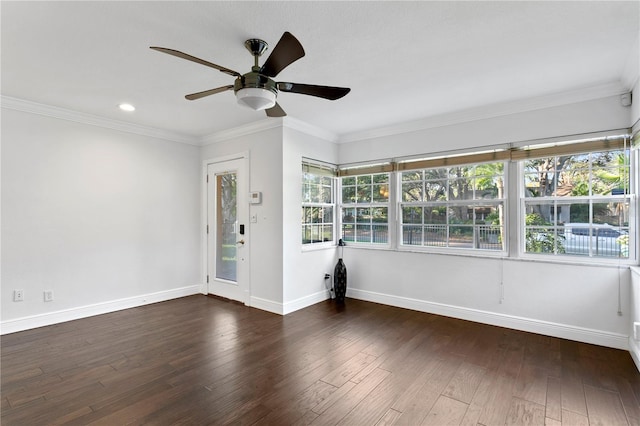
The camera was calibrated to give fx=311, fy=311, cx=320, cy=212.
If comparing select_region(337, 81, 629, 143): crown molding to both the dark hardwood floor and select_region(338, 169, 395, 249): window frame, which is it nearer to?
select_region(338, 169, 395, 249): window frame

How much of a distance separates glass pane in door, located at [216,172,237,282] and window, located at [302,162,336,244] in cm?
114

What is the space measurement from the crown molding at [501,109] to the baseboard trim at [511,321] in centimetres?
239

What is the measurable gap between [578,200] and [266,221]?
12.1 feet

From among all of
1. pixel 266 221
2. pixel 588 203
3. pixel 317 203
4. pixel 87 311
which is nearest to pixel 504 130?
pixel 588 203

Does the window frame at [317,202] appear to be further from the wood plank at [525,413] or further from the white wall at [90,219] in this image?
the wood plank at [525,413]

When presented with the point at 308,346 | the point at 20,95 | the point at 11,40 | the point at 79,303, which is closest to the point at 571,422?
the point at 308,346

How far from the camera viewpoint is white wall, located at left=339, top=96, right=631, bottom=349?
3.16 metres

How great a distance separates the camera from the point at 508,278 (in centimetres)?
368

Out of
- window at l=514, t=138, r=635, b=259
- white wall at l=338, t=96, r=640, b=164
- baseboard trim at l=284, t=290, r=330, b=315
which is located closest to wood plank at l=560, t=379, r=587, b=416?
window at l=514, t=138, r=635, b=259

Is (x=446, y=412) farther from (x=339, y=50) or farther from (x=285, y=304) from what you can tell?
(x=339, y=50)

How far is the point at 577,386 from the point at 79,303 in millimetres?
5315

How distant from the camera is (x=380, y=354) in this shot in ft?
9.75

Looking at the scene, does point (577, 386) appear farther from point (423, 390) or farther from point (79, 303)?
point (79, 303)

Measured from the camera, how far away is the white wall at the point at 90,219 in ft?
11.6
